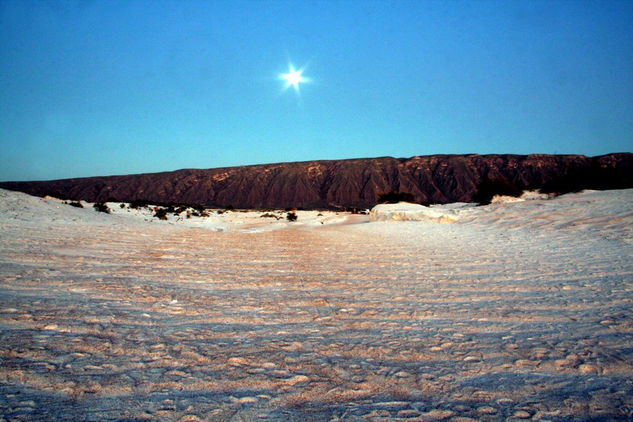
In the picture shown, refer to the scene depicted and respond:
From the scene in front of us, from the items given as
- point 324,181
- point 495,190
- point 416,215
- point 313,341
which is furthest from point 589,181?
point 324,181

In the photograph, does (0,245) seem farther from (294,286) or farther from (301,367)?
(301,367)

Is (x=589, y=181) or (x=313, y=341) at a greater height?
(x=589, y=181)

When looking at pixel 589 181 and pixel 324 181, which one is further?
pixel 324 181

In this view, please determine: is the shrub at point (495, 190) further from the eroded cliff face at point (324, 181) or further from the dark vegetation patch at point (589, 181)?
the eroded cliff face at point (324, 181)

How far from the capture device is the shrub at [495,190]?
914 inches

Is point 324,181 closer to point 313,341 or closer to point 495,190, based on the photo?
point 495,190

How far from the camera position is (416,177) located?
230 ft

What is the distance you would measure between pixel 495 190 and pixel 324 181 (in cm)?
5075

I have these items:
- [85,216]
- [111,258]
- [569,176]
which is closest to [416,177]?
[569,176]

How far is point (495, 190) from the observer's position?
24.4 meters

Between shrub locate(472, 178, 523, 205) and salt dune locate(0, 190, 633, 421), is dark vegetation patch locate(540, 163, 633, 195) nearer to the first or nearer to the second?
shrub locate(472, 178, 523, 205)

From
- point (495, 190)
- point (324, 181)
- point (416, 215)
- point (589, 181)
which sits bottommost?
point (416, 215)

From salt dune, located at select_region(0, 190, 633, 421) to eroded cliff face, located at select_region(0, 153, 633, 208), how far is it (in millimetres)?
60024

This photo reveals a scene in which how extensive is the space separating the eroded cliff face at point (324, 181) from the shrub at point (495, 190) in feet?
123
